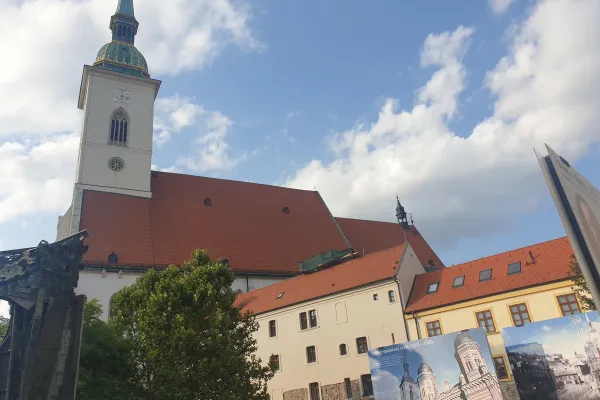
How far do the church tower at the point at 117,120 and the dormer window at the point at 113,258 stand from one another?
452 centimetres

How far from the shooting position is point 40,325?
10406mm

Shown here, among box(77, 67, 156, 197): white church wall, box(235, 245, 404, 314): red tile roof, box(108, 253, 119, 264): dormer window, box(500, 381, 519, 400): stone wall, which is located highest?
box(77, 67, 156, 197): white church wall

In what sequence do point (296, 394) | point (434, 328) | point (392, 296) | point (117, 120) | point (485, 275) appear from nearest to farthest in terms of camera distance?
1. point (434, 328)
2. point (485, 275)
3. point (392, 296)
4. point (296, 394)
5. point (117, 120)

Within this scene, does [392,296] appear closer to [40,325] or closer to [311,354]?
[311,354]

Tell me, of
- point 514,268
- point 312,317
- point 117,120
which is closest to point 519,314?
point 514,268

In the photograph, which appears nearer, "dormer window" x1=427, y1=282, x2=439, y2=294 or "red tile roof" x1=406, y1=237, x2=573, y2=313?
"red tile roof" x1=406, y1=237, x2=573, y2=313

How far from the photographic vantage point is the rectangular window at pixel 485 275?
81.9 ft

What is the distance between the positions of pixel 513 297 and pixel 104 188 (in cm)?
3102

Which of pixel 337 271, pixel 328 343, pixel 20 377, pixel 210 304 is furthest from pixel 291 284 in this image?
pixel 20 377

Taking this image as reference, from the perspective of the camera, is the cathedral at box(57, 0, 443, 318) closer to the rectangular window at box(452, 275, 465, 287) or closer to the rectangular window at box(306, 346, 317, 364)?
the rectangular window at box(306, 346, 317, 364)

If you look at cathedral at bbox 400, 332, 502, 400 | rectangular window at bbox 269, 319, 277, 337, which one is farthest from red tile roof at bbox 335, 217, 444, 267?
cathedral at bbox 400, 332, 502, 400

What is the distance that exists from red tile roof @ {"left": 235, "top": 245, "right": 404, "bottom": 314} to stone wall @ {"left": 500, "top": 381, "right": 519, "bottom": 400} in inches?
319

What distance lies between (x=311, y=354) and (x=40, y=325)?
1994 centimetres

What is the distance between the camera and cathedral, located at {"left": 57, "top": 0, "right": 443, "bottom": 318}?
116 ft
